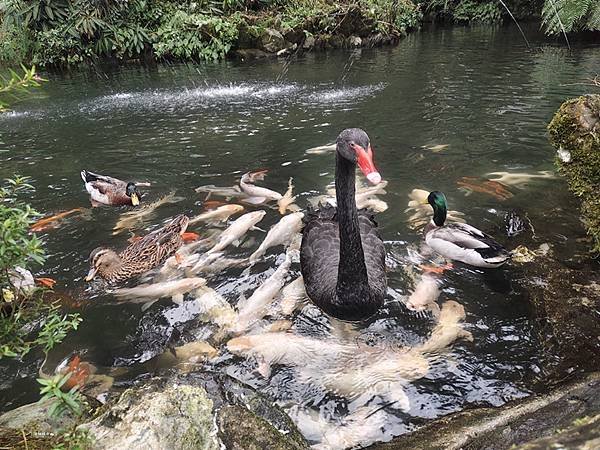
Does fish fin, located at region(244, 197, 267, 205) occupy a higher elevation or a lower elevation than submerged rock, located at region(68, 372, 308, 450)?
lower

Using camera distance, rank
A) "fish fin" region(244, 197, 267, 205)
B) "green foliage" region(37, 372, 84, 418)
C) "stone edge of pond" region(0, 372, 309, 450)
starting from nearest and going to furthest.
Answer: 1. "green foliage" region(37, 372, 84, 418)
2. "stone edge of pond" region(0, 372, 309, 450)
3. "fish fin" region(244, 197, 267, 205)

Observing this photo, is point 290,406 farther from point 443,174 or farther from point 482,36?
point 482,36

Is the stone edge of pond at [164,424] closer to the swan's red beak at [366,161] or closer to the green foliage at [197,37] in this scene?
the swan's red beak at [366,161]

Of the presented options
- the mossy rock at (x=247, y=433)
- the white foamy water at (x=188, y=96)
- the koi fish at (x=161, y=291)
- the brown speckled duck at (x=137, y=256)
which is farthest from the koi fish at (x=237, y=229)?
the white foamy water at (x=188, y=96)

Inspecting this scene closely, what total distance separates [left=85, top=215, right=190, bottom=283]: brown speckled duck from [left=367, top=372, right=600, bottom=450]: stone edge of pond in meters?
3.19

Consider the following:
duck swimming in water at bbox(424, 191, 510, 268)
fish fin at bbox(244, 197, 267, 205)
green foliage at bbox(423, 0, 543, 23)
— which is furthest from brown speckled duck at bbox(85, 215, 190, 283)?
green foliage at bbox(423, 0, 543, 23)

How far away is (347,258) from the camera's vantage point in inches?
151

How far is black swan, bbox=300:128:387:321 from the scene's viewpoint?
11.5ft

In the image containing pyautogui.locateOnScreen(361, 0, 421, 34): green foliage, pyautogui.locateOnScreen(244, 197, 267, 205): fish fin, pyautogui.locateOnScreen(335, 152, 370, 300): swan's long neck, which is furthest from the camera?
pyautogui.locateOnScreen(361, 0, 421, 34): green foliage

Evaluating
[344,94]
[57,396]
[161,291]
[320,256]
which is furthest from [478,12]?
[57,396]

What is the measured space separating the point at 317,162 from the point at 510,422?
18.5 ft

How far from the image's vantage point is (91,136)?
1002 centimetres

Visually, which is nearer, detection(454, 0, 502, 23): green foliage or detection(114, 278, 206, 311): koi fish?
detection(114, 278, 206, 311): koi fish

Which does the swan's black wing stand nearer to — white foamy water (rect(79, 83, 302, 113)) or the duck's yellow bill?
the duck's yellow bill
